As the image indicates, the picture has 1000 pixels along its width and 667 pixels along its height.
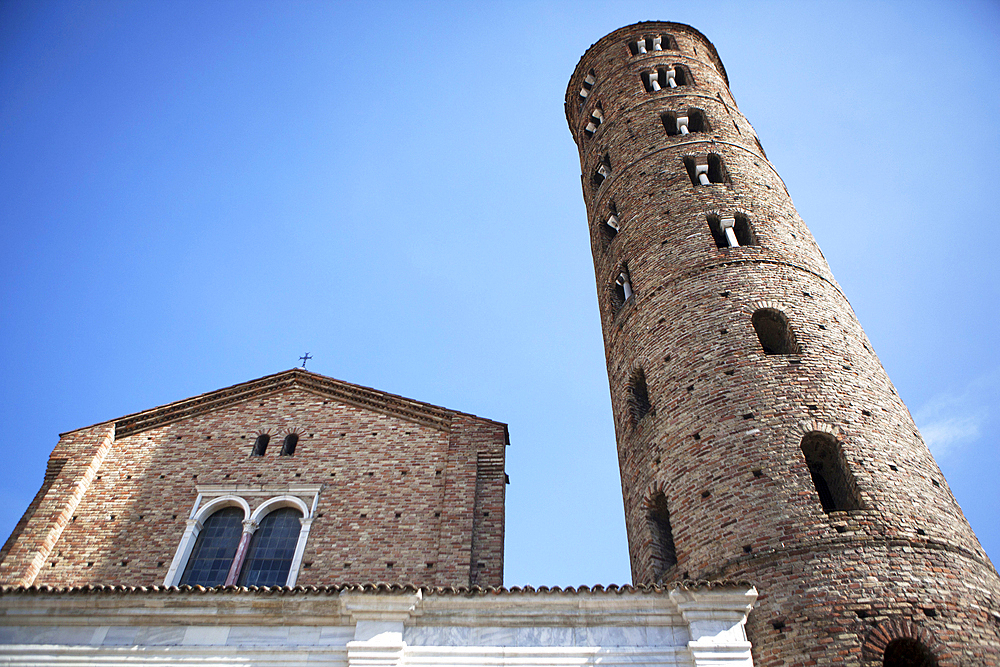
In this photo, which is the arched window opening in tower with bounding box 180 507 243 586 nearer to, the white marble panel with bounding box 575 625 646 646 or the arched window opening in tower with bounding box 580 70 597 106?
the white marble panel with bounding box 575 625 646 646

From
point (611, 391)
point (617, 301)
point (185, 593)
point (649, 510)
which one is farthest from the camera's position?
point (617, 301)

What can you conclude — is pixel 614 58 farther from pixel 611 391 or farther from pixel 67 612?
pixel 67 612

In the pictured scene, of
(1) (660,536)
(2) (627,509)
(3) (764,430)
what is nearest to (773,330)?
(3) (764,430)

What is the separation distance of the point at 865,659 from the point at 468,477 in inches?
227

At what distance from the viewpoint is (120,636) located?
765 cm

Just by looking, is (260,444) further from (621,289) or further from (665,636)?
(665,636)

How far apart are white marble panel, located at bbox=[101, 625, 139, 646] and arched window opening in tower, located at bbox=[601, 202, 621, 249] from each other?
36.0 feet

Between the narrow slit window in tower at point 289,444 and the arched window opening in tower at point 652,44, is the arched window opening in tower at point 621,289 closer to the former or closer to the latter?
the narrow slit window in tower at point 289,444

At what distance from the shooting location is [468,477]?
11.0 meters

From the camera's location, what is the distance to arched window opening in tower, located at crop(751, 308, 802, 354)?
11164 millimetres

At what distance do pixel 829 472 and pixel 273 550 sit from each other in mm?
7930

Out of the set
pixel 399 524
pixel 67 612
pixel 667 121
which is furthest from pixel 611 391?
pixel 67 612

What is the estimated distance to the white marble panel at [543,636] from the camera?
7.28 metres

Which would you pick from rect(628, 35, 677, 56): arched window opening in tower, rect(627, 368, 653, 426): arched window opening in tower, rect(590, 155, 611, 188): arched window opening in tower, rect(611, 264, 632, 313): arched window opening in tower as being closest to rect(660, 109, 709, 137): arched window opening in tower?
rect(590, 155, 611, 188): arched window opening in tower
